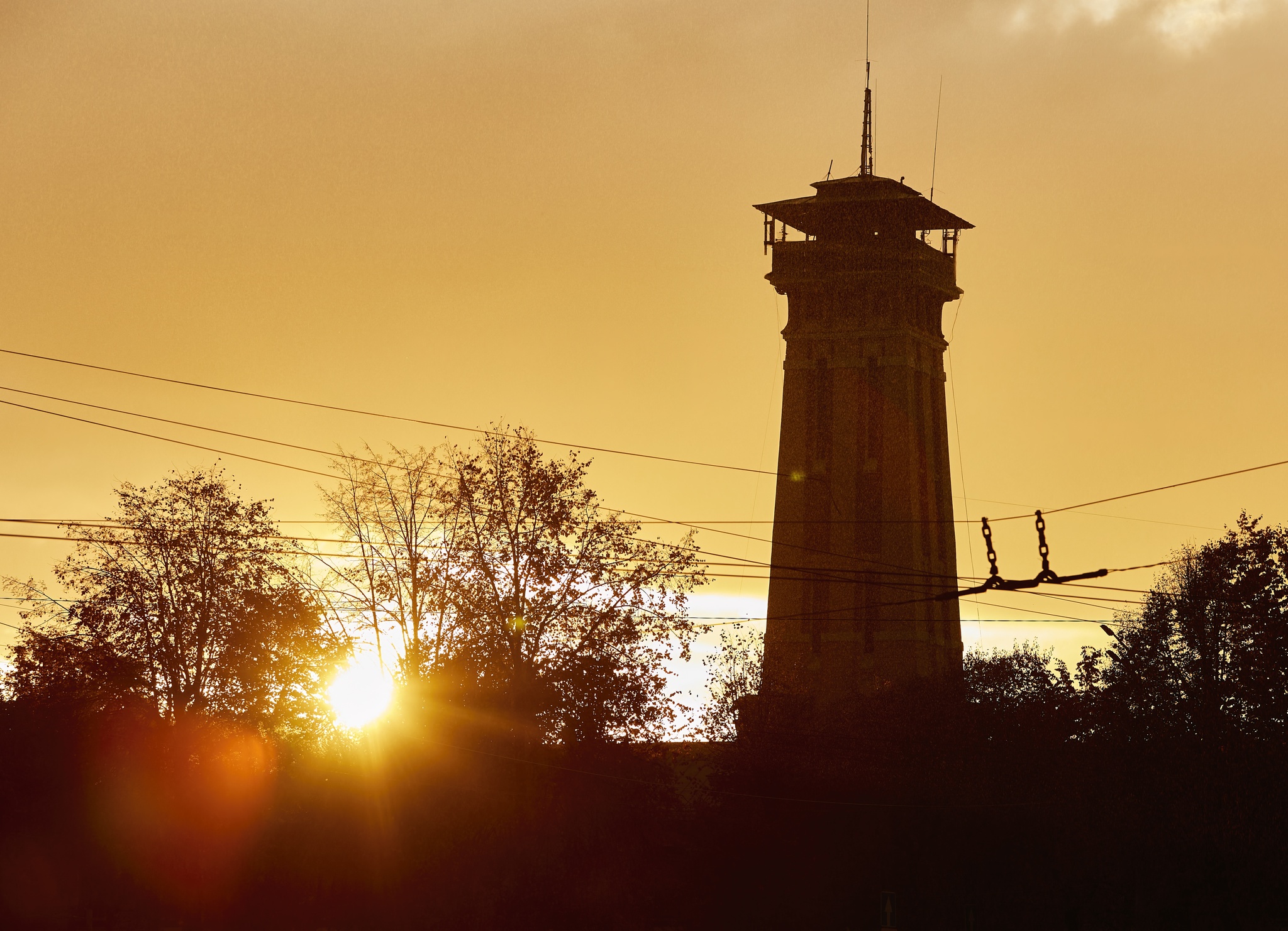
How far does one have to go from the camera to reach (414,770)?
4959cm

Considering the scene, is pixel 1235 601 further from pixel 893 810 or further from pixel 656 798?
pixel 656 798

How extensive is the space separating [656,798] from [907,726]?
1020 centimetres

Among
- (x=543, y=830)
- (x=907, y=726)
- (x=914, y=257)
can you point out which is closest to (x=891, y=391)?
(x=914, y=257)

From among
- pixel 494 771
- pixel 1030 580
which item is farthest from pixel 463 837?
pixel 1030 580

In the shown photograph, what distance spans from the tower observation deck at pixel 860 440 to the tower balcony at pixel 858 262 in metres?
0.06

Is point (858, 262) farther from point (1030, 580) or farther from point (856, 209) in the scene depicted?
point (1030, 580)

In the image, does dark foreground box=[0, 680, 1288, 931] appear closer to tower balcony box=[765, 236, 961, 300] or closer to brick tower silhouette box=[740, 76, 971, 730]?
brick tower silhouette box=[740, 76, 971, 730]

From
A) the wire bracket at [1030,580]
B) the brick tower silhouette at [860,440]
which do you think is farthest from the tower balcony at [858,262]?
the wire bracket at [1030,580]

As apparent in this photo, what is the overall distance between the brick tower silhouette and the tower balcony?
6 centimetres

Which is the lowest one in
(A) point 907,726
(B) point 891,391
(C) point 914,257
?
(A) point 907,726

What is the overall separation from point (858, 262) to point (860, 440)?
25.9ft

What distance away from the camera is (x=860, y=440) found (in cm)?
7638

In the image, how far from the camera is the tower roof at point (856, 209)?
77438mm

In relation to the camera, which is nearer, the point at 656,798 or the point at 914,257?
the point at 656,798
